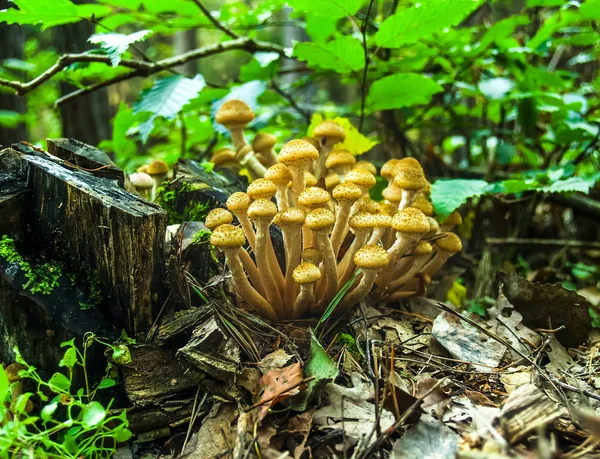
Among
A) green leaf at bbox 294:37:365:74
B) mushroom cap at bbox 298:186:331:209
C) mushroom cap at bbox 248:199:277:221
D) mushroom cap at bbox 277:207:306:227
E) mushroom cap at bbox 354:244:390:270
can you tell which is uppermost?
green leaf at bbox 294:37:365:74

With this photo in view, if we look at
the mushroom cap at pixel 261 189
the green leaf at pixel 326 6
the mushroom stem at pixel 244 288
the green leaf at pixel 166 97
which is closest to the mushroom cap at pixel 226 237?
the mushroom stem at pixel 244 288

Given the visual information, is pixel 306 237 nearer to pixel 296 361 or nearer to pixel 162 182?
pixel 296 361

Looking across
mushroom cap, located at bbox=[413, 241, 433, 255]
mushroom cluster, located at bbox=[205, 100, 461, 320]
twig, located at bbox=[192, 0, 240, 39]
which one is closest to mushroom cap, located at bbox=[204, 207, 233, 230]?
mushroom cluster, located at bbox=[205, 100, 461, 320]

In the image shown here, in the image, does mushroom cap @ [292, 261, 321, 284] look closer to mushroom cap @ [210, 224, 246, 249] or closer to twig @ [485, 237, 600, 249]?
mushroom cap @ [210, 224, 246, 249]

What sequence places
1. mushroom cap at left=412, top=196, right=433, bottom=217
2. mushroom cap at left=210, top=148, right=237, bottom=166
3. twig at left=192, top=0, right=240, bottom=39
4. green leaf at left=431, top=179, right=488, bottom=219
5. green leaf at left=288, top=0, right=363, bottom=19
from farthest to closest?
mushroom cap at left=210, top=148, right=237, bottom=166 < twig at left=192, top=0, right=240, bottom=39 < mushroom cap at left=412, top=196, right=433, bottom=217 < green leaf at left=431, top=179, right=488, bottom=219 < green leaf at left=288, top=0, right=363, bottom=19

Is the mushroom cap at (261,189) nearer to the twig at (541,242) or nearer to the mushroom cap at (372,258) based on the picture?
the mushroom cap at (372,258)
